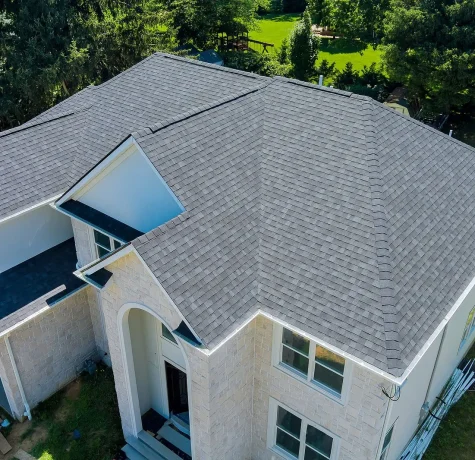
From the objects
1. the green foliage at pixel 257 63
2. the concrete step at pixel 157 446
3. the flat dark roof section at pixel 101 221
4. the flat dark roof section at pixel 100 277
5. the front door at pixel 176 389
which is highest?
the flat dark roof section at pixel 101 221

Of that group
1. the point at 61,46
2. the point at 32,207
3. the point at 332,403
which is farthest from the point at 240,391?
the point at 61,46

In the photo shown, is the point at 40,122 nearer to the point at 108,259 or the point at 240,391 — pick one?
the point at 108,259

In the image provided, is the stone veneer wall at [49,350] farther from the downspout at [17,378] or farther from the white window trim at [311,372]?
the white window trim at [311,372]

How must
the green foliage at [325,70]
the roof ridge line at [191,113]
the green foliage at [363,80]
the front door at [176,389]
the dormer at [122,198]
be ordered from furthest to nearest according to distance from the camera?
the green foliage at [325,70] → the green foliage at [363,80] → the front door at [176,389] → the dormer at [122,198] → the roof ridge line at [191,113]

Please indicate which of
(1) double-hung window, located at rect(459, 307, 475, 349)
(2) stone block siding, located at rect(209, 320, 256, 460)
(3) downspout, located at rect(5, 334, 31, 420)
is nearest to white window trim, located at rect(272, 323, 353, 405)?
(2) stone block siding, located at rect(209, 320, 256, 460)

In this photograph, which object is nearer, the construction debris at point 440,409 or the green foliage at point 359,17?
the construction debris at point 440,409

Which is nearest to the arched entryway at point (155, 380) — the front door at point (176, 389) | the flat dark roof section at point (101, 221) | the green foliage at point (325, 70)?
the front door at point (176, 389)

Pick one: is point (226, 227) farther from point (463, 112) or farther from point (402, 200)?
point (463, 112)

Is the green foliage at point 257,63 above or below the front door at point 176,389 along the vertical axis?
above
